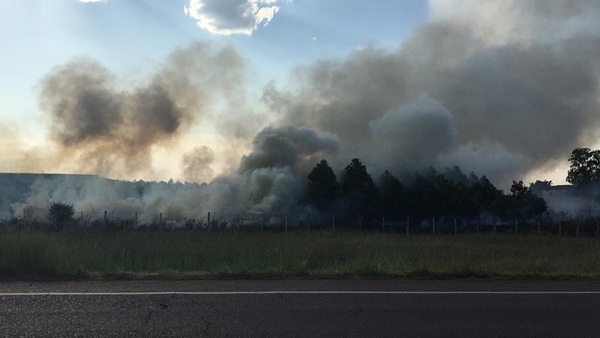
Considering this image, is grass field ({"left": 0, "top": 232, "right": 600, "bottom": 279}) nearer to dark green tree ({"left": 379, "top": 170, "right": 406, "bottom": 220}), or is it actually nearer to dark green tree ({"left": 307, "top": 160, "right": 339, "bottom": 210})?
dark green tree ({"left": 379, "top": 170, "right": 406, "bottom": 220})

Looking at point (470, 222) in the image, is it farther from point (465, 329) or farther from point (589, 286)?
point (465, 329)

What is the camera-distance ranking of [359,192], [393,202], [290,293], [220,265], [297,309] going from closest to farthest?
[297,309] → [290,293] → [220,265] → [393,202] → [359,192]

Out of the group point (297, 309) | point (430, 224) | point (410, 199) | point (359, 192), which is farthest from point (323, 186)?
point (297, 309)

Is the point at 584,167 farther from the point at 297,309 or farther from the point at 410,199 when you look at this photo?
the point at 297,309

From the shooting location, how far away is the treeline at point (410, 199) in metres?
42.7

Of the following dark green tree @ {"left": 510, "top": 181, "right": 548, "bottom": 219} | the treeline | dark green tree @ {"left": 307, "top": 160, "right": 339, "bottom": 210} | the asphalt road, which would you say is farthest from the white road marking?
dark green tree @ {"left": 510, "top": 181, "right": 548, "bottom": 219}

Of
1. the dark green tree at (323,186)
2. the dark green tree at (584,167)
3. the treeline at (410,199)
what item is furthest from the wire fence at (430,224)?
the dark green tree at (584,167)

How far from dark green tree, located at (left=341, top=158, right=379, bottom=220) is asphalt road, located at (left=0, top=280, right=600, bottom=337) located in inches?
1304

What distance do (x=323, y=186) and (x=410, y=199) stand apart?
7.07m

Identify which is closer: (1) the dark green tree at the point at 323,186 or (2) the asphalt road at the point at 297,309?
(2) the asphalt road at the point at 297,309

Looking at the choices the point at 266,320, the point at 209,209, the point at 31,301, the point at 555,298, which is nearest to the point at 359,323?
the point at 266,320

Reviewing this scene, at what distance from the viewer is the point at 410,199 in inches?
1689

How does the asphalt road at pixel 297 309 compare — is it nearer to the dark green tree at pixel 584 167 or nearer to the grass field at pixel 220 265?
the grass field at pixel 220 265

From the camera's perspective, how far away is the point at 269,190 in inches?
1944
